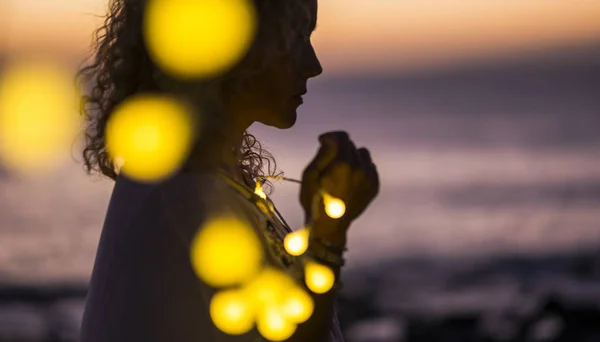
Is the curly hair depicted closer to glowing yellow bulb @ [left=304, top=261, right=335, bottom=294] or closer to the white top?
the white top

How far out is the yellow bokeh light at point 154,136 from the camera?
2.51 metres

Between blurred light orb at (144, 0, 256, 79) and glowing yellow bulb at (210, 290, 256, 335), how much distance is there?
1.53ft

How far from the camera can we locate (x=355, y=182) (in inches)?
94.0

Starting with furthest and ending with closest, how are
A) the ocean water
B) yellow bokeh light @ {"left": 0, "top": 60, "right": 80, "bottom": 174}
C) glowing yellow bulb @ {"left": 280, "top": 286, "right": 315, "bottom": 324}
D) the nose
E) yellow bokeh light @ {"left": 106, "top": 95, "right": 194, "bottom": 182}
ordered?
1. yellow bokeh light @ {"left": 0, "top": 60, "right": 80, "bottom": 174}
2. the ocean water
3. the nose
4. yellow bokeh light @ {"left": 106, "top": 95, "right": 194, "bottom": 182}
5. glowing yellow bulb @ {"left": 280, "top": 286, "right": 315, "bottom": 324}

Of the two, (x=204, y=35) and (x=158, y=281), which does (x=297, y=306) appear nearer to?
(x=158, y=281)

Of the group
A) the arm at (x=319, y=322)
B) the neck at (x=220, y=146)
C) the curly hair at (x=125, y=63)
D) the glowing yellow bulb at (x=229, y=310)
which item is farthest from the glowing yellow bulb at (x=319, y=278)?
the curly hair at (x=125, y=63)

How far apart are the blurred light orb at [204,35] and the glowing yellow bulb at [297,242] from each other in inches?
14.6

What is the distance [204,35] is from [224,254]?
0.47 m

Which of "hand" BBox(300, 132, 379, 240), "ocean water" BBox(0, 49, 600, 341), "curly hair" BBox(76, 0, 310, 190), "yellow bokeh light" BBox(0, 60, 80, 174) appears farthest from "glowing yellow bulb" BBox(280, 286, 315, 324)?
"yellow bokeh light" BBox(0, 60, 80, 174)

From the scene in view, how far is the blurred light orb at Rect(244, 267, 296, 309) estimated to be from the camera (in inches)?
94.5

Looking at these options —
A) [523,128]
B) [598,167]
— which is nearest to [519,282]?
[598,167]

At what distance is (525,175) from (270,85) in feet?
69.8

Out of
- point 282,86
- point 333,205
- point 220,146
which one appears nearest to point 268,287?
point 333,205

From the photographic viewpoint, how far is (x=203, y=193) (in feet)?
7.97
